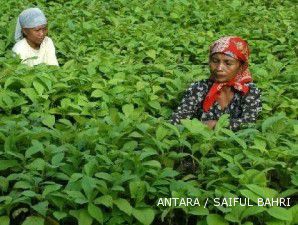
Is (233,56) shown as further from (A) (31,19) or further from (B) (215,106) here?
(A) (31,19)

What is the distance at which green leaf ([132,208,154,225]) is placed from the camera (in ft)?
9.05

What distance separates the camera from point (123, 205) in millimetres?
2805

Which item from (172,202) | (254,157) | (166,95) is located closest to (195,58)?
(166,95)

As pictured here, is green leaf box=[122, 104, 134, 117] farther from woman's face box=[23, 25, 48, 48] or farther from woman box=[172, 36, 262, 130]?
woman's face box=[23, 25, 48, 48]

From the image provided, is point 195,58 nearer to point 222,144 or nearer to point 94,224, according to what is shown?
point 222,144

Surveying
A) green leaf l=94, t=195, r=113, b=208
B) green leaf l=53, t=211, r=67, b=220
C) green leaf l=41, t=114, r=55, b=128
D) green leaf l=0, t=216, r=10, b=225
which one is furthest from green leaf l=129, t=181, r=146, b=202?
green leaf l=41, t=114, r=55, b=128

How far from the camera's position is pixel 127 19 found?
7531 mm

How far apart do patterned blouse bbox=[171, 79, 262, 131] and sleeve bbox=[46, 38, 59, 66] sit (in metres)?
1.96

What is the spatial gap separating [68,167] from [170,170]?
1.98ft

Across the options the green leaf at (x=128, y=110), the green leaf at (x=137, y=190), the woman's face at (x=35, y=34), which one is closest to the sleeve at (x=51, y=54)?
the woman's face at (x=35, y=34)

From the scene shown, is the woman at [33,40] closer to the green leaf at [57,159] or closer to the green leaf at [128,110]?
the green leaf at [128,110]

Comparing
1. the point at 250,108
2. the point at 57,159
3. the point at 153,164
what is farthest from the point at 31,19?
the point at 153,164

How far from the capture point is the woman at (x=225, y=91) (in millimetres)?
4414

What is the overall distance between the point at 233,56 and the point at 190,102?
0.53 metres
